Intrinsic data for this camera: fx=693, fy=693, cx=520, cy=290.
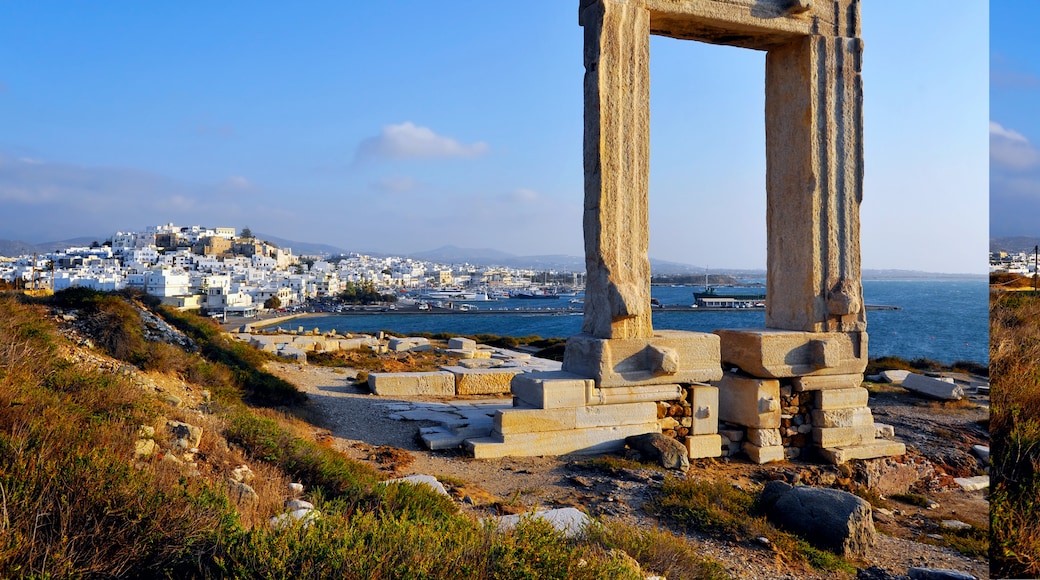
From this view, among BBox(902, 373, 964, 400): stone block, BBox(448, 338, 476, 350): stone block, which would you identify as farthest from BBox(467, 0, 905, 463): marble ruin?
BBox(448, 338, 476, 350): stone block

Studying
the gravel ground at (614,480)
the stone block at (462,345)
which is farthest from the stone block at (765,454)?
the stone block at (462,345)

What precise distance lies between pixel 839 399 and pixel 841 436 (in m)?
0.46

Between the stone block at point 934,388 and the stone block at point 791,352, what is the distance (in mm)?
4517

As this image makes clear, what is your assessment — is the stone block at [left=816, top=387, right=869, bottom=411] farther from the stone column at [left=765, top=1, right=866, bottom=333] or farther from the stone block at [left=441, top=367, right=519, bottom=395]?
the stone block at [left=441, top=367, right=519, bottom=395]

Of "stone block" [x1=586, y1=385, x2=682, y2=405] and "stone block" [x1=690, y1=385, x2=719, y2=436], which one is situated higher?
"stone block" [x1=586, y1=385, x2=682, y2=405]

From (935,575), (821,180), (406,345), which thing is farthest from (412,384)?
(935,575)

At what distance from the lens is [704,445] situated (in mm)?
8336

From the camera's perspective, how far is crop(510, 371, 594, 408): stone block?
25.3ft

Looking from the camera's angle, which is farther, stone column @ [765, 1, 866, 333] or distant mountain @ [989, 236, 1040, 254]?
stone column @ [765, 1, 866, 333]

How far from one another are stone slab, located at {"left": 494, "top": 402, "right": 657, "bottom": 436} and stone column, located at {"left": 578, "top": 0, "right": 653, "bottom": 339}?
846mm

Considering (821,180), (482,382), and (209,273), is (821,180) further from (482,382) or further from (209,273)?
(209,273)

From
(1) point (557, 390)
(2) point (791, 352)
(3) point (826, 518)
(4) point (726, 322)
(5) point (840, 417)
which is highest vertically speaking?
(2) point (791, 352)

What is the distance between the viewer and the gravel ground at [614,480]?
5391 millimetres

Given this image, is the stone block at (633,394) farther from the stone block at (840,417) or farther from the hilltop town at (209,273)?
the hilltop town at (209,273)
